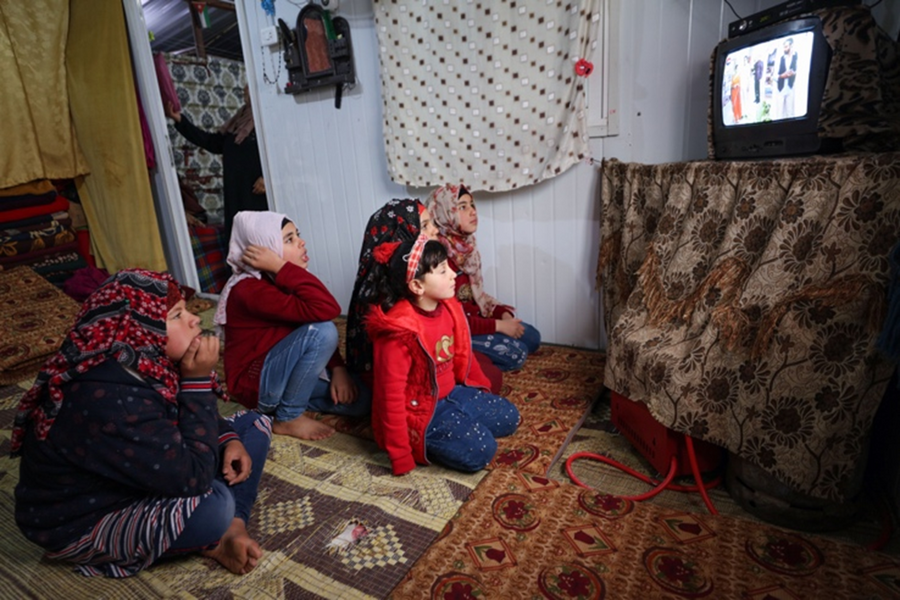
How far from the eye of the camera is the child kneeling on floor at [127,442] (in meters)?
1.06

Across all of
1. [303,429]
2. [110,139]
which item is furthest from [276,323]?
[110,139]

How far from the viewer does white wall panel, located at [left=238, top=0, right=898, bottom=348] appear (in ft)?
6.55

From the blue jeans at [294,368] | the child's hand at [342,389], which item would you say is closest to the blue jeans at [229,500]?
the blue jeans at [294,368]

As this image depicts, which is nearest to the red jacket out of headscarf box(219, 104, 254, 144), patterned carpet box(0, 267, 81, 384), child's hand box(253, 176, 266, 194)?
patterned carpet box(0, 267, 81, 384)

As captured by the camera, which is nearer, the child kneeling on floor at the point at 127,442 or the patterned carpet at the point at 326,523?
the child kneeling on floor at the point at 127,442

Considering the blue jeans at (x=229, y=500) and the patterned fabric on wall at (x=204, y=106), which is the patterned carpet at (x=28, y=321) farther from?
the patterned fabric on wall at (x=204, y=106)

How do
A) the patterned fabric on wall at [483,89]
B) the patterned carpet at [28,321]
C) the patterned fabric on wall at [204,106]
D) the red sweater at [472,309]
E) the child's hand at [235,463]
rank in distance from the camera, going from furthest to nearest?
1. the patterned fabric on wall at [204,106]
2. the patterned carpet at [28,321]
3. the red sweater at [472,309]
4. the patterned fabric on wall at [483,89]
5. the child's hand at [235,463]

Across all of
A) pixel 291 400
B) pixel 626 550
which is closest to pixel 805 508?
pixel 626 550

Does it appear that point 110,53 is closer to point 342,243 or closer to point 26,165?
point 26,165

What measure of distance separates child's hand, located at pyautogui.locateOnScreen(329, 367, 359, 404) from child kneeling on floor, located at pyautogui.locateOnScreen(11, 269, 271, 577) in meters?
0.66

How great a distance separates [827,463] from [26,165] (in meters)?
4.38

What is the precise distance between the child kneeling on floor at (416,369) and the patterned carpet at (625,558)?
8.3 inches

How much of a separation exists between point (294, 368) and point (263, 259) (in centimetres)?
39

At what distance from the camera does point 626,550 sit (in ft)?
4.09
